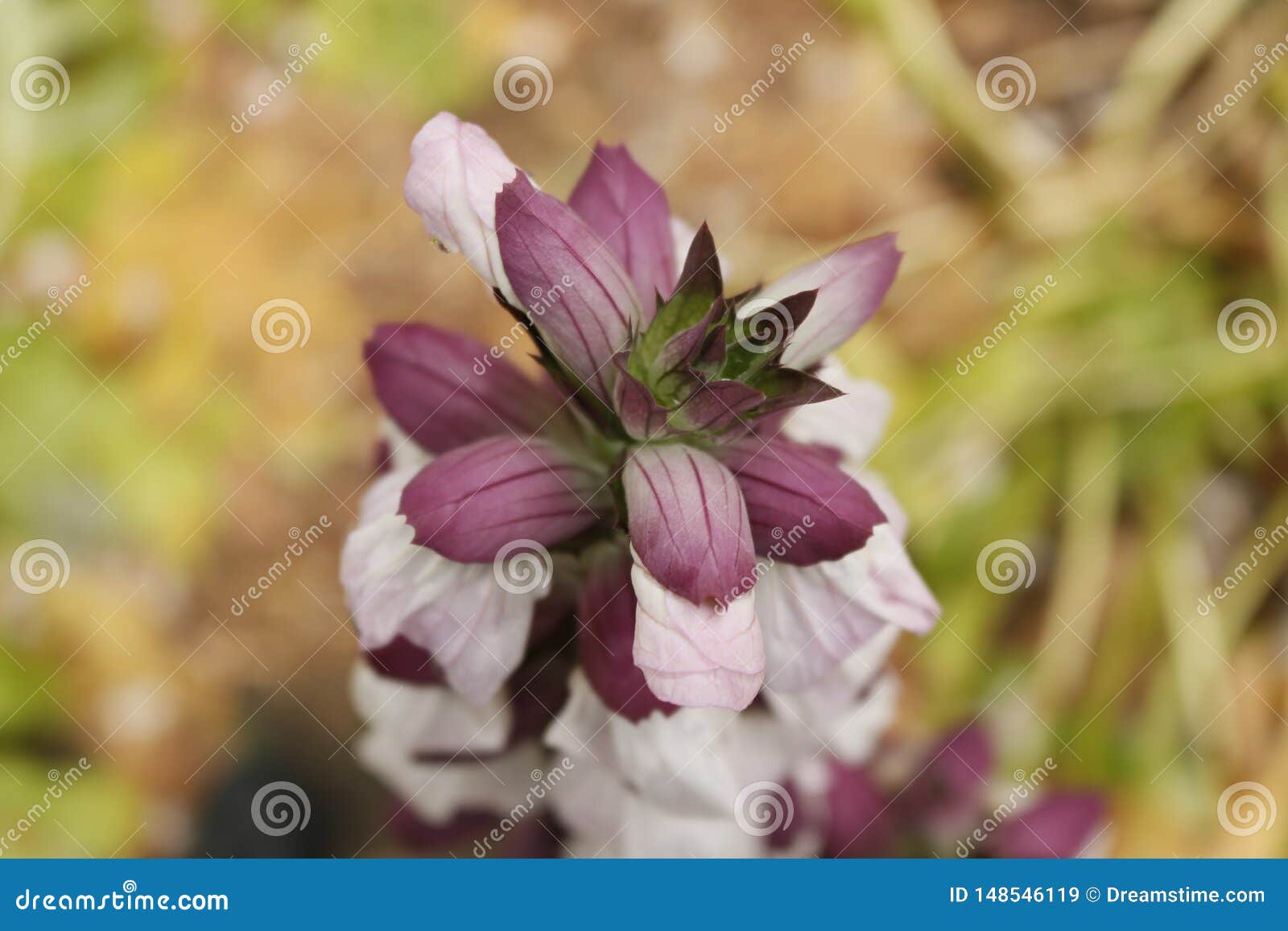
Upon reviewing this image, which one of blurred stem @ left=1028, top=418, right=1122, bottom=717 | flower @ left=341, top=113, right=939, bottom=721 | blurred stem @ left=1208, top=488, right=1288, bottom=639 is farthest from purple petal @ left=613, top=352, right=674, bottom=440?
blurred stem @ left=1208, top=488, right=1288, bottom=639

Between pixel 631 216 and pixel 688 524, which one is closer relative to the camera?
pixel 688 524

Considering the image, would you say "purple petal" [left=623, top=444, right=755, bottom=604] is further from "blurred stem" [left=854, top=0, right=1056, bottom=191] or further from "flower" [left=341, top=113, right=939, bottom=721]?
"blurred stem" [left=854, top=0, right=1056, bottom=191]

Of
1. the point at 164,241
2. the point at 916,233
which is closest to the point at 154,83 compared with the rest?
the point at 164,241

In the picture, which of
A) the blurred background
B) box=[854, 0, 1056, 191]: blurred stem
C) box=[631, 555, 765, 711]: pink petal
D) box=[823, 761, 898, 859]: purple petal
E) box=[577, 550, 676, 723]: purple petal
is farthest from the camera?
box=[854, 0, 1056, 191]: blurred stem

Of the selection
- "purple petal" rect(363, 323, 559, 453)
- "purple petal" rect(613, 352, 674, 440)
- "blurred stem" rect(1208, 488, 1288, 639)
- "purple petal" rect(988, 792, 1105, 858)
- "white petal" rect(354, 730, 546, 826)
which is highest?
"blurred stem" rect(1208, 488, 1288, 639)

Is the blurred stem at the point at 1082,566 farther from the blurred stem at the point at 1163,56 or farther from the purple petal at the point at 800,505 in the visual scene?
the purple petal at the point at 800,505

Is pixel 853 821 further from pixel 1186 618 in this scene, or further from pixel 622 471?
pixel 1186 618

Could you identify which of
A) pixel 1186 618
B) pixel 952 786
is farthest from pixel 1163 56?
pixel 952 786

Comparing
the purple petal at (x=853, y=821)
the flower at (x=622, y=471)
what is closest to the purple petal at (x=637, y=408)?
the flower at (x=622, y=471)
